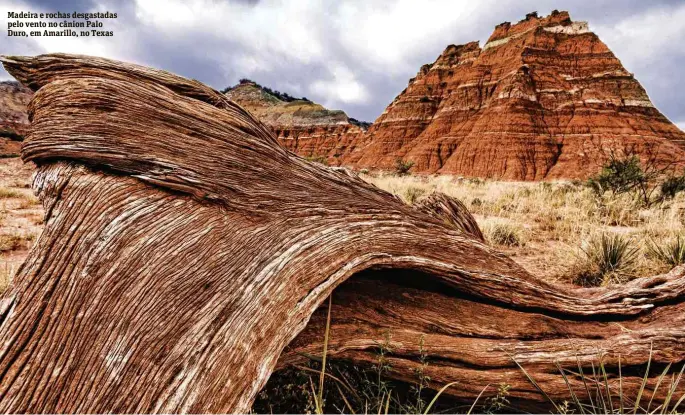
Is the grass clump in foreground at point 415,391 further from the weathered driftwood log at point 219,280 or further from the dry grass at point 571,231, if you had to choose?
the dry grass at point 571,231

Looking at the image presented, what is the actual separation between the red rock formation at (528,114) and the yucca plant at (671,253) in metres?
42.2

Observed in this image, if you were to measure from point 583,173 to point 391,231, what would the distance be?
155ft

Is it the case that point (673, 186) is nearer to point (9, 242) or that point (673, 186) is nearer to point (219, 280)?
point (219, 280)

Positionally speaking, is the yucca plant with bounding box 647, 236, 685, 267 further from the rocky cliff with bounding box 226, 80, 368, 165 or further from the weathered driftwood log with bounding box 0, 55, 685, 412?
the rocky cliff with bounding box 226, 80, 368, 165

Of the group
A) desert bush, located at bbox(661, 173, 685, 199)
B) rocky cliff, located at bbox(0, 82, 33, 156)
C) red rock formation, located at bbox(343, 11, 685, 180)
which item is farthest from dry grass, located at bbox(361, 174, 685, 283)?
red rock formation, located at bbox(343, 11, 685, 180)

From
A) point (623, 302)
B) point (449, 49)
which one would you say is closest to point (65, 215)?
point (623, 302)

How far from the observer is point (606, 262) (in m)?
3.87

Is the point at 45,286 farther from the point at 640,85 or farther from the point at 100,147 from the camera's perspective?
the point at 640,85

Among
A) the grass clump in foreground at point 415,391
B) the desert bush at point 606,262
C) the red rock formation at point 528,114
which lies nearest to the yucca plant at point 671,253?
the desert bush at point 606,262

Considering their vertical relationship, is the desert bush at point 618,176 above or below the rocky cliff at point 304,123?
below

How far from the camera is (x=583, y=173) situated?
4088 cm

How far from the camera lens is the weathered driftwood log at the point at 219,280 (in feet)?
4.59

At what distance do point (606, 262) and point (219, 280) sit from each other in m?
4.04

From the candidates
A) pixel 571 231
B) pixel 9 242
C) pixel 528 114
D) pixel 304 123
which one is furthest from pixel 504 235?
pixel 304 123
